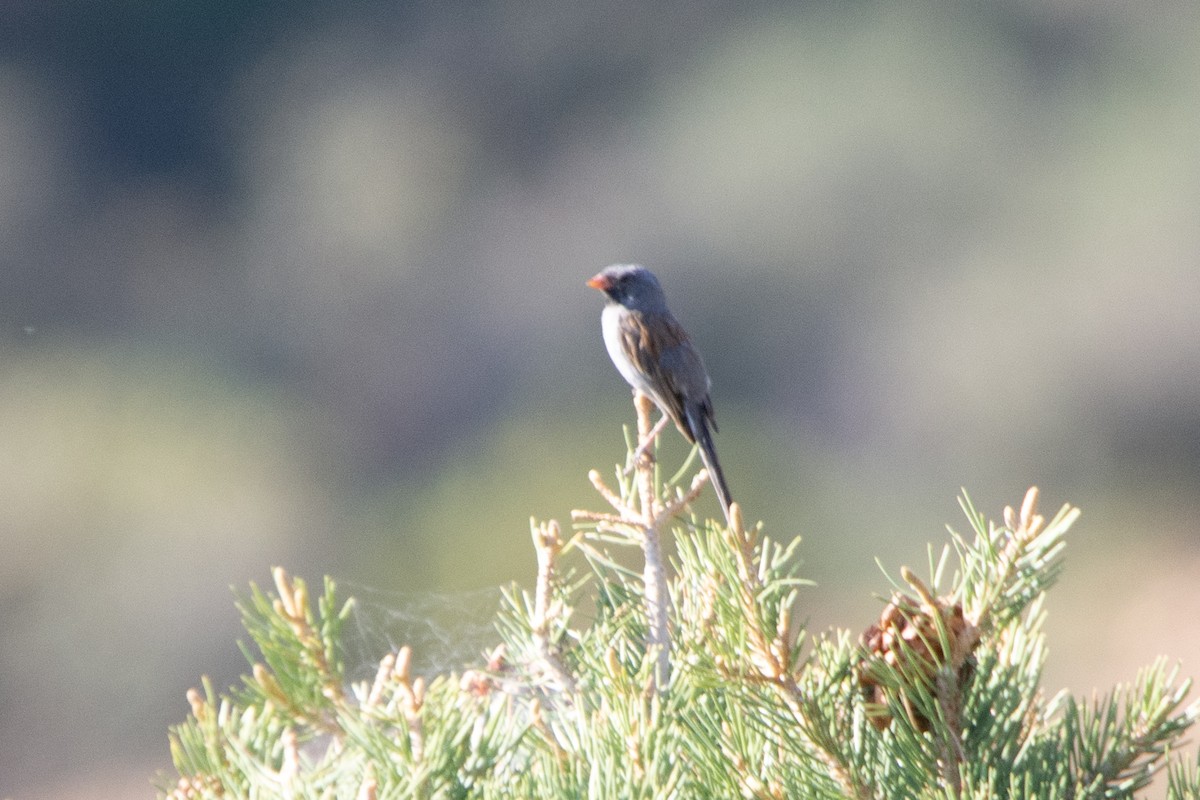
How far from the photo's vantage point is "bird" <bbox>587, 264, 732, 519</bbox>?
2.11 meters

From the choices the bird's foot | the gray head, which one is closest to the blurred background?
the gray head

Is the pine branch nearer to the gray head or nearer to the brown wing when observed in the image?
the brown wing

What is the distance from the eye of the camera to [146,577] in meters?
6.22

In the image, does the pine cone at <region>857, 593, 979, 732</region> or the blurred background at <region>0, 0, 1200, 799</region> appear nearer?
the pine cone at <region>857, 593, 979, 732</region>

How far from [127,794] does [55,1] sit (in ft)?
19.2

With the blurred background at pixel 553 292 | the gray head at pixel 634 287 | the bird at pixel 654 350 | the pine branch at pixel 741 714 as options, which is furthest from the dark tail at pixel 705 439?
the blurred background at pixel 553 292

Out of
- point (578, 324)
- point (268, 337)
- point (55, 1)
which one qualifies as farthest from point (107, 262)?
point (578, 324)

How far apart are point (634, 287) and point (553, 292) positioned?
571 cm

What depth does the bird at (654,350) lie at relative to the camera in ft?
6.92

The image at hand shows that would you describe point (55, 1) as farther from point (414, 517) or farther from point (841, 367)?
point (841, 367)

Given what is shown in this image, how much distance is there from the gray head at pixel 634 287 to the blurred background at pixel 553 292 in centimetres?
323

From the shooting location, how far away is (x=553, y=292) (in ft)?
25.9

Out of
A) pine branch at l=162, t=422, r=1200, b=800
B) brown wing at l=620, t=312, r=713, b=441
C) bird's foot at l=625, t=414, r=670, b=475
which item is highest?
brown wing at l=620, t=312, r=713, b=441

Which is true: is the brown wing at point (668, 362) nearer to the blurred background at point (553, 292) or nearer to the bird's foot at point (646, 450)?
the bird's foot at point (646, 450)
